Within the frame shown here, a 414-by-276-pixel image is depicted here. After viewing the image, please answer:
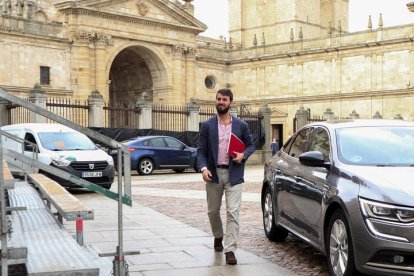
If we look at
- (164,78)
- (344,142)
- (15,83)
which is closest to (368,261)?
(344,142)

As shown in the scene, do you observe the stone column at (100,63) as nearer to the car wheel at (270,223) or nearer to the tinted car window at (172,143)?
the tinted car window at (172,143)

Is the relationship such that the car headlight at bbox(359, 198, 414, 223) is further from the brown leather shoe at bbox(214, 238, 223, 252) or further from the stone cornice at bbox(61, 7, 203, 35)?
the stone cornice at bbox(61, 7, 203, 35)

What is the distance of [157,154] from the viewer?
23.4 metres

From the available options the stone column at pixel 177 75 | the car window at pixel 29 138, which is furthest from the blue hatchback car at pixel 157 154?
the stone column at pixel 177 75

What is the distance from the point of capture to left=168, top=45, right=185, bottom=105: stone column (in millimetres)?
45750

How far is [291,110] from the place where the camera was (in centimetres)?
4850

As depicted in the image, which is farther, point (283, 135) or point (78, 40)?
point (283, 135)

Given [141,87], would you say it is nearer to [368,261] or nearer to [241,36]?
[241,36]

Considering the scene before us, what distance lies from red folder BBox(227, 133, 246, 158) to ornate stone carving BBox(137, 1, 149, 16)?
37726mm

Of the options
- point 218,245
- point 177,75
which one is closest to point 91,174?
point 218,245

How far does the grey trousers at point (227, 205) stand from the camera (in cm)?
676

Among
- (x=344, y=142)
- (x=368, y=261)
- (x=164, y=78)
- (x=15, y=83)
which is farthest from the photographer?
(x=164, y=78)

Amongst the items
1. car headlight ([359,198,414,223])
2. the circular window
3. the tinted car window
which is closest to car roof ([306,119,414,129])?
car headlight ([359,198,414,223])

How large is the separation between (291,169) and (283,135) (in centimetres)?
4182
